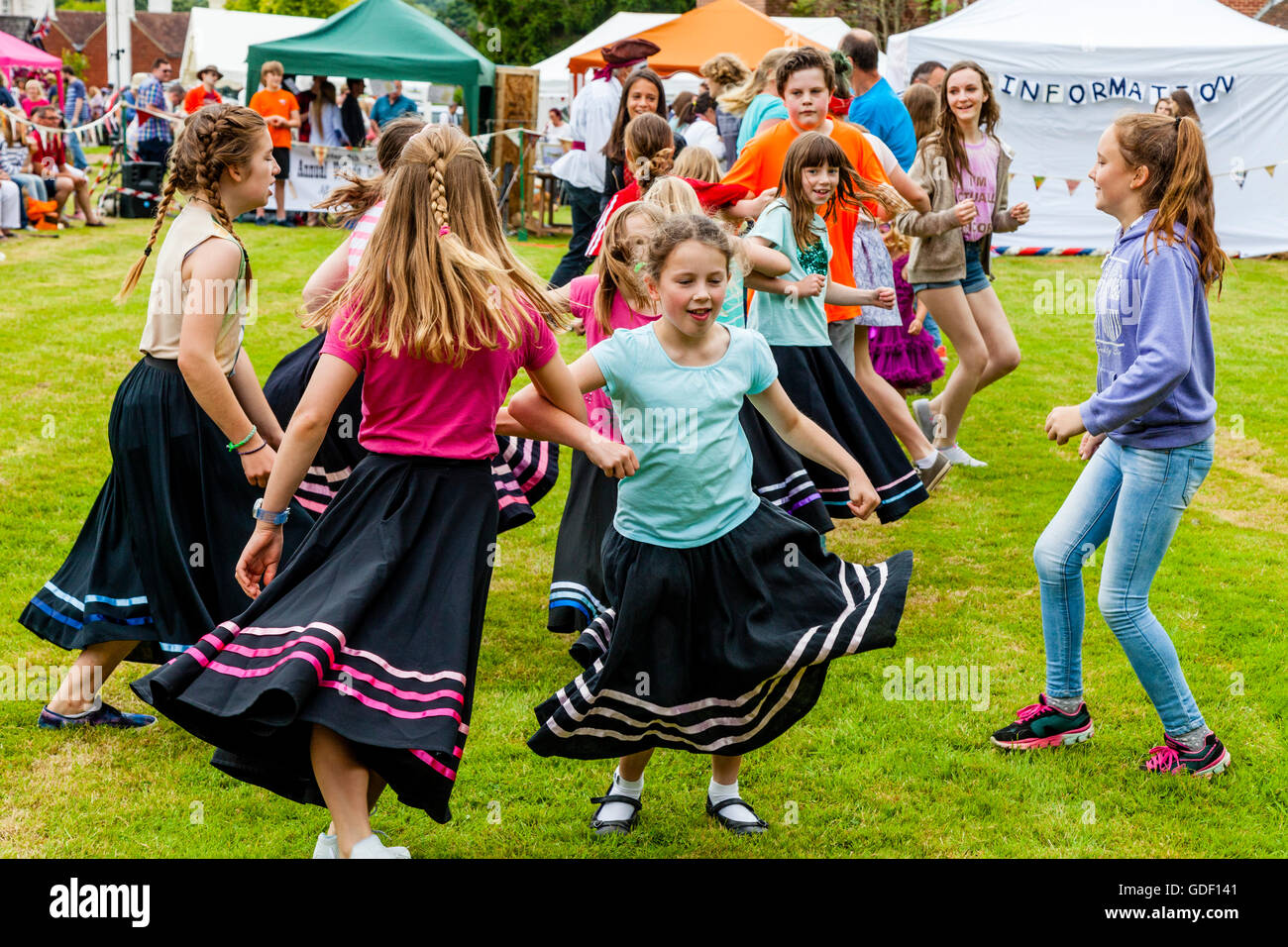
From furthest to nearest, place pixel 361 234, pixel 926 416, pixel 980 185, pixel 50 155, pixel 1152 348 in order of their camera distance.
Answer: pixel 50 155 < pixel 926 416 < pixel 980 185 < pixel 361 234 < pixel 1152 348

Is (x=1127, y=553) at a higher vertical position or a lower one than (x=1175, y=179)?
lower

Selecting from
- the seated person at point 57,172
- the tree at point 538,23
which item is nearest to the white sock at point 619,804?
the seated person at point 57,172

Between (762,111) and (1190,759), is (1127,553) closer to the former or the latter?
(1190,759)

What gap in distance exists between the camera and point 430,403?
11.1 feet

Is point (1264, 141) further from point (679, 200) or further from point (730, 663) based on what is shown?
point (730, 663)

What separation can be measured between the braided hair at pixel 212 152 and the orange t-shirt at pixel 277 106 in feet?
47.8

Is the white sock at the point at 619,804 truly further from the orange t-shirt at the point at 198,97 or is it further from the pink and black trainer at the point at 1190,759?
the orange t-shirt at the point at 198,97

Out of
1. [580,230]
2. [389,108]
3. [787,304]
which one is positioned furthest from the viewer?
[389,108]

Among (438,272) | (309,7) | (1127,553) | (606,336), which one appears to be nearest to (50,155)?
(606,336)

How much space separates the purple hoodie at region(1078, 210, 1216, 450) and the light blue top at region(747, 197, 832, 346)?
1681 mm

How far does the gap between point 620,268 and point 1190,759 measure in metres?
2.63

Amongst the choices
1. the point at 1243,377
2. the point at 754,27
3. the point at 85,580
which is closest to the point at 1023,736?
the point at 85,580

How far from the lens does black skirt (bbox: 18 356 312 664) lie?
169 inches

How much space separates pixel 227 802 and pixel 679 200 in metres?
2.73
